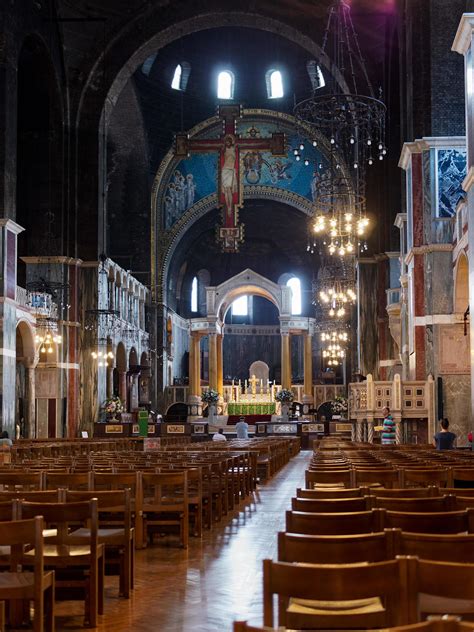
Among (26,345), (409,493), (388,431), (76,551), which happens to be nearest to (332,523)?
(409,493)

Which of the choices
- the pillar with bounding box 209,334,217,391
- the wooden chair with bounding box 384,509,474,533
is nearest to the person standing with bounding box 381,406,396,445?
the wooden chair with bounding box 384,509,474,533

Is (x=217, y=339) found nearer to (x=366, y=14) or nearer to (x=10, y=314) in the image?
(x=366, y=14)

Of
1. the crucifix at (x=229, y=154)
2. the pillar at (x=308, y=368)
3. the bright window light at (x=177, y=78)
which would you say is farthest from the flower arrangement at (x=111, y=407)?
the bright window light at (x=177, y=78)

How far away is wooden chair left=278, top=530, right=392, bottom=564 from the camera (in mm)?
3613

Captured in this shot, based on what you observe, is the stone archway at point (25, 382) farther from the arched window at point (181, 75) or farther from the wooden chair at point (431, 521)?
the wooden chair at point (431, 521)

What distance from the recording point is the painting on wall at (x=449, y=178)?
22281mm

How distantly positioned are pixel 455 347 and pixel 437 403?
56.8 inches

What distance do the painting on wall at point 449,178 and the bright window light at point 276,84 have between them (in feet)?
76.5

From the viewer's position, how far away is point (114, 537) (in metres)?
6.15

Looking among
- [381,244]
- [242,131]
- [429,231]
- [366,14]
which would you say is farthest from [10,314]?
[242,131]

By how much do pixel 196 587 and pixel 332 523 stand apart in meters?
2.06

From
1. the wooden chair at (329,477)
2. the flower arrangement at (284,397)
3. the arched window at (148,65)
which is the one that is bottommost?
the wooden chair at (329,477)

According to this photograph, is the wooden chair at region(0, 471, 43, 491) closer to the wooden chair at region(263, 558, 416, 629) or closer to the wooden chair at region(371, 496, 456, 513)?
the wooden chair at region(371, 496, 456, 513)

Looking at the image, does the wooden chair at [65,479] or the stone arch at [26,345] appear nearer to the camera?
the wooden chair at [65,479]
